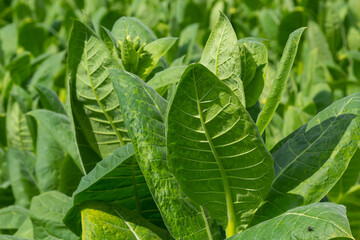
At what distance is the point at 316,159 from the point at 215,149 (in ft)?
0.91

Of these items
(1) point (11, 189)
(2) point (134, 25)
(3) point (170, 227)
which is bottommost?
(1) point (11, 189)

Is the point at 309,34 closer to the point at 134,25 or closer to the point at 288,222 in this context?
the point at 134,25

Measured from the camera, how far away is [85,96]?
1.27m

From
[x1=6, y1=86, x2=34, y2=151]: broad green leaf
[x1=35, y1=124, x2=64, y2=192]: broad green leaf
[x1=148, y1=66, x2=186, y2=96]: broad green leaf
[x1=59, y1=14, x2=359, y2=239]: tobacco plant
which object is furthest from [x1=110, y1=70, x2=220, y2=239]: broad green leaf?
[x1=6, y1=86, x2=34, y2=151]: broad green leaf

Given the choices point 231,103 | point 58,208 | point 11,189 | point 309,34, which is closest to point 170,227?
point 231,103

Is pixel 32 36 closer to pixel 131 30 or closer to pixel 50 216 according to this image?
pixel 131 30

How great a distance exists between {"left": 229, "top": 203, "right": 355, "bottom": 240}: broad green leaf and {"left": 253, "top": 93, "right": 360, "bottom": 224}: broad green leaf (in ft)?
0.57

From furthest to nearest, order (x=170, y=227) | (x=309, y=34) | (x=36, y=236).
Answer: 1. (x=309, y=34)
2. (x=36, y=236)
3. (x=170, y=227)

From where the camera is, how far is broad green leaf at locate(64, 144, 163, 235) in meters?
1.11

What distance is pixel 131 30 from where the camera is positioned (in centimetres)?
152

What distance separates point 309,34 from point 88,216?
2311mm

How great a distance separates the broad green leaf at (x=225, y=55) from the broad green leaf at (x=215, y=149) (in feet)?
0.57

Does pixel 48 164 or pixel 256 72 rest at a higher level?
pixel 256 72

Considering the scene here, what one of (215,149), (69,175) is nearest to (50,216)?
(69,175)
